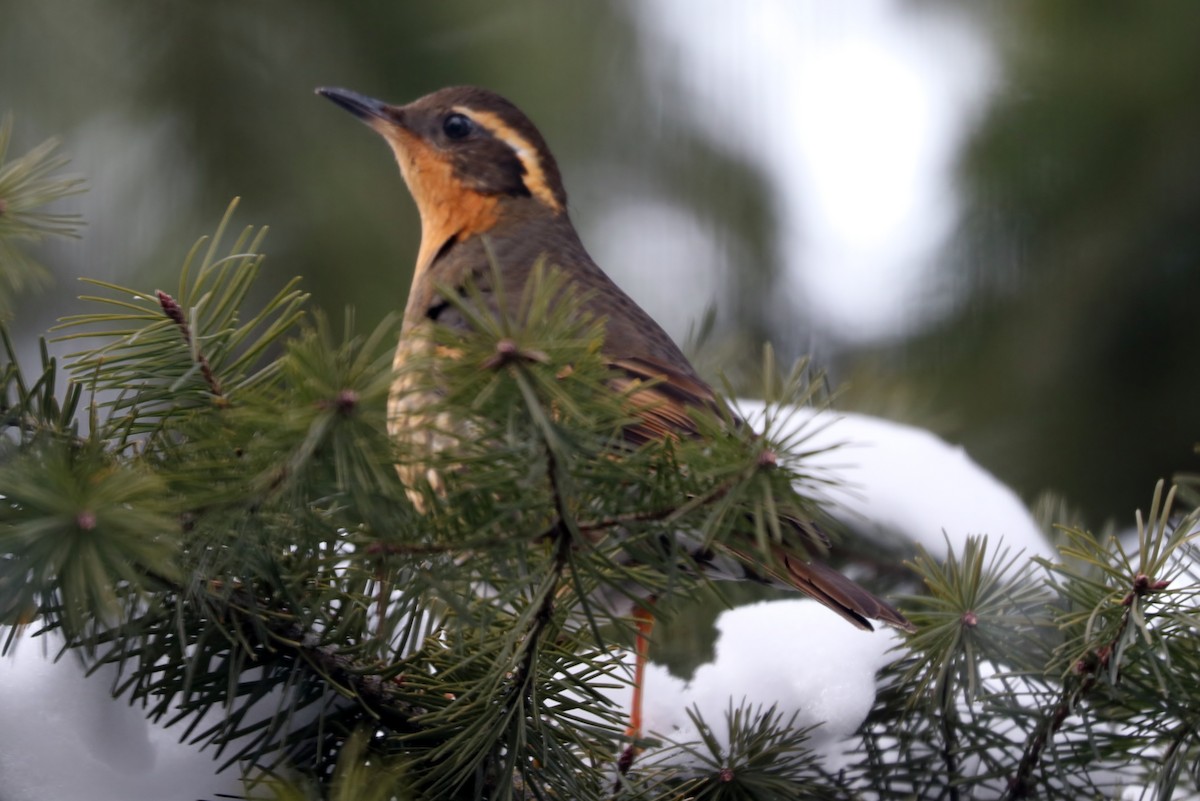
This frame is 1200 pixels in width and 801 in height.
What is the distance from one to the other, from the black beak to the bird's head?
1cm

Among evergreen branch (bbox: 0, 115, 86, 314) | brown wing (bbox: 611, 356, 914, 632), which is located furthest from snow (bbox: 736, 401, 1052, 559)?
evergreen branch (bbox: 0, 115, 86, 314)

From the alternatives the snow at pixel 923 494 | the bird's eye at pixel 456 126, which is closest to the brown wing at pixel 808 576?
the snow at pixel 923 494

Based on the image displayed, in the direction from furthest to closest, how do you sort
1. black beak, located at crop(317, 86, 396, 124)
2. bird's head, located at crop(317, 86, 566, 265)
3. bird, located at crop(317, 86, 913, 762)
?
bird's head, located at crop(317, 86, 566, 265)
black beak, located at crop(317, 86, 396, 124)
bird, located at crop(317, 86, 913, 762)

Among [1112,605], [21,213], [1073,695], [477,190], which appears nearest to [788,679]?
[1073,695]

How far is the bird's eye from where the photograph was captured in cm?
345

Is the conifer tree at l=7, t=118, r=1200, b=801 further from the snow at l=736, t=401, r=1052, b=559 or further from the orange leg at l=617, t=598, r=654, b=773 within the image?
the snow at l=736, t=401, r=1052, b=559

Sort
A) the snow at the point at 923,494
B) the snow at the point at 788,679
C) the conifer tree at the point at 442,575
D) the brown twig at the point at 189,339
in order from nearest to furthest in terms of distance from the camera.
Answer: the conifer tree at the point at 442,575, the brown twig at the point at 189,339, the snow at the point at 788,679, the snow at the point at 923,494

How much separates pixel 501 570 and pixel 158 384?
1.62ft

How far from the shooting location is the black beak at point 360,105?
3.16 meters

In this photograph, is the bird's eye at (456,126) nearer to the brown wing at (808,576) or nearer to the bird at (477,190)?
the bird at (477,190)

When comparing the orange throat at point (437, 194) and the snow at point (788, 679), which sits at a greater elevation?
the orange throat at point (437, 194)

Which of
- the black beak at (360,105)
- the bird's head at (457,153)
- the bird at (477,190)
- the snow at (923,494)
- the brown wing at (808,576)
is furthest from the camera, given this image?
the bird's head at (457,153)

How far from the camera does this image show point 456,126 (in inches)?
136

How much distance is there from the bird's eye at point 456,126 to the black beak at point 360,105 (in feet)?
0.47
